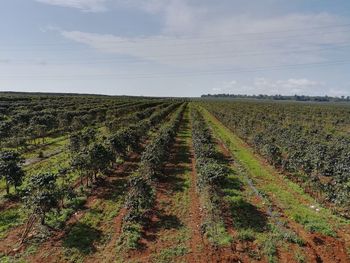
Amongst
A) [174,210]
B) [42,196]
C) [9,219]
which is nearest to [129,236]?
[174,210]

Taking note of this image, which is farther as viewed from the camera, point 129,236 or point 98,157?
point 98,157

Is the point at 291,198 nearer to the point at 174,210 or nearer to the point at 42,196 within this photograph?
the point at 174,210

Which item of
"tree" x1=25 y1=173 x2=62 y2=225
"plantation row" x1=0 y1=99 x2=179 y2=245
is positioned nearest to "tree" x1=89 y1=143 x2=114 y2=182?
"plantation row" x1=0 y1=99 x2=179 y2=245

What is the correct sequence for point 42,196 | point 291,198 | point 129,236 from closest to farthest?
point 129,236 → point 42,196 → point 291,198

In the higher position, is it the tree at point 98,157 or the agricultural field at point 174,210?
the tree at point 98,157

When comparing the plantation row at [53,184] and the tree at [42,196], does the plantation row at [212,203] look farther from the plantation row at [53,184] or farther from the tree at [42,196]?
the tree at [42,196]

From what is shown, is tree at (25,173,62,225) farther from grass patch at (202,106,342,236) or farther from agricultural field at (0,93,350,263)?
grass patch at (202,106,342,236)

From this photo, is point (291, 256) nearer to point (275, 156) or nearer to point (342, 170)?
point (342, 170)

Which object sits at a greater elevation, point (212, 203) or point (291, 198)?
point (212, 203)

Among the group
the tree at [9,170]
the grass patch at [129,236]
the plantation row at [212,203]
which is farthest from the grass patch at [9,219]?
the plantation row at [212,203]

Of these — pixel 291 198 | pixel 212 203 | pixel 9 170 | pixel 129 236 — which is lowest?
pixel 129 236
